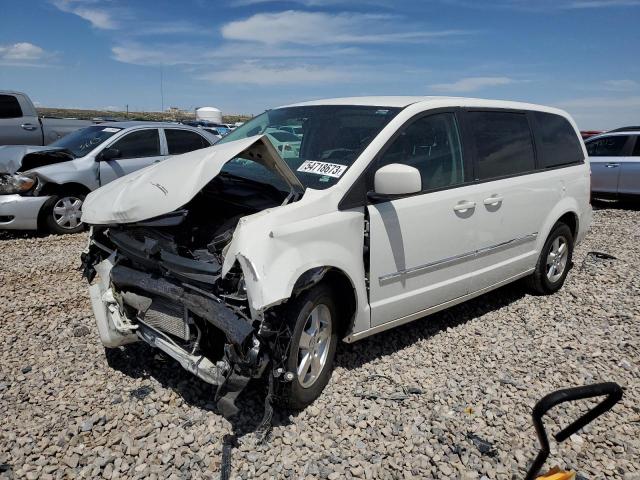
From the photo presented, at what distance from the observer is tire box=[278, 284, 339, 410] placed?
9.75 ft

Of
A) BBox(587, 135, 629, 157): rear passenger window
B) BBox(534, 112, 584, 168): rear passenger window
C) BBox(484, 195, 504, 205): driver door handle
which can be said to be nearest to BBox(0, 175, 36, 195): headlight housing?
BBox(484, 195, 504, 205): driver door handle

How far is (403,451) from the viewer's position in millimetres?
2941

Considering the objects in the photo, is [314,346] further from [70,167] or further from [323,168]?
[70,167]

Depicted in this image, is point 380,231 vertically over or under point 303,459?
over

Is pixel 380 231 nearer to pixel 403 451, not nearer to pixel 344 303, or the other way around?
pixel 344 303

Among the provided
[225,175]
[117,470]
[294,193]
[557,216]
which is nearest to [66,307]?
[225,175]

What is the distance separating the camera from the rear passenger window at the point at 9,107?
11430 millimetres

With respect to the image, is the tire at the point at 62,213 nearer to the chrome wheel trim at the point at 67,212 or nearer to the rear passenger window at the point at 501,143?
the chrome wheel trim at the point at 67,212

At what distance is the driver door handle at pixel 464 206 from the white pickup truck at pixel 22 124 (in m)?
10.8

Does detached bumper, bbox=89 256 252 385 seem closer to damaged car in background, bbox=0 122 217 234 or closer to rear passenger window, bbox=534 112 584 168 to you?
rear passenger window, bbox=534 112 584 168

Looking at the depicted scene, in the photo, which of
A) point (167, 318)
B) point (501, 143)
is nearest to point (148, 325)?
point (167, 318)

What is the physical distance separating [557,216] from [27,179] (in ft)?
22.6

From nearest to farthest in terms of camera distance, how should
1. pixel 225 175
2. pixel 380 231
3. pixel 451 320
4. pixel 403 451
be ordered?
pixel 403 451
pixel 380 231
pixel 225 175
pixel 451 320

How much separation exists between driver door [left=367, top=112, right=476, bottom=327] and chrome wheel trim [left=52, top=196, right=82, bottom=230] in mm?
5696
